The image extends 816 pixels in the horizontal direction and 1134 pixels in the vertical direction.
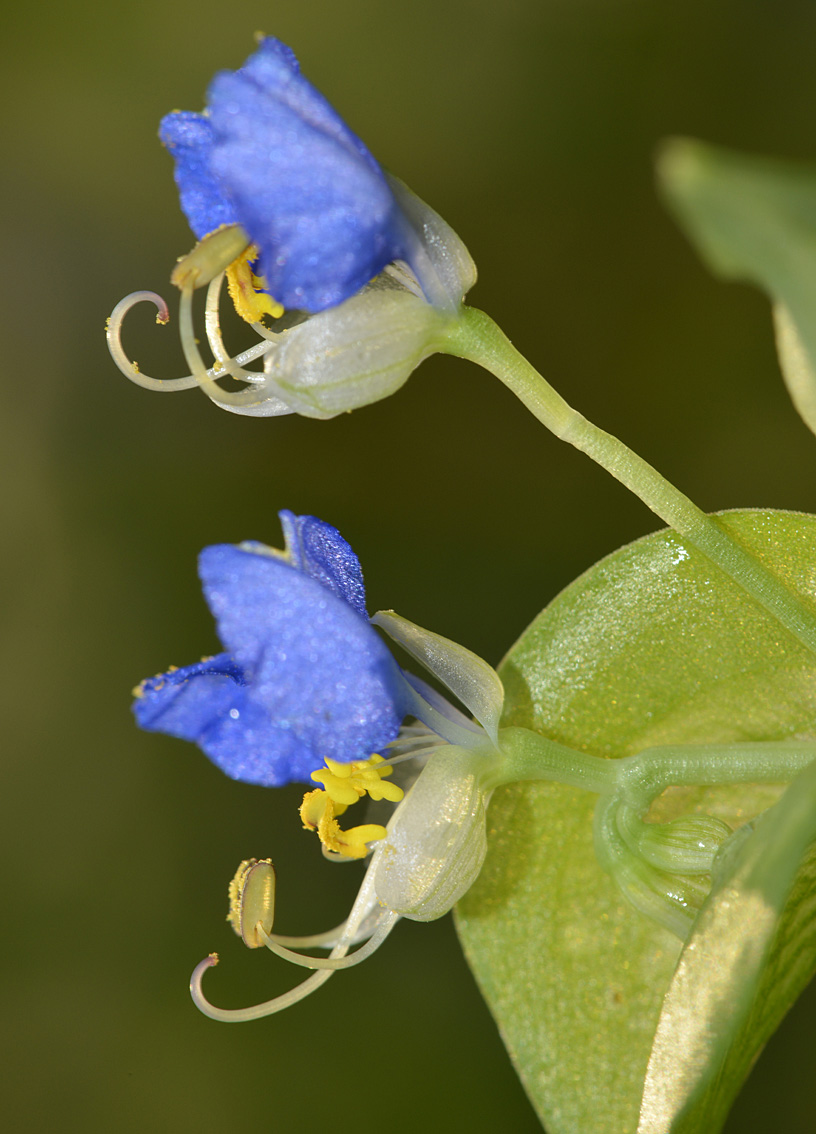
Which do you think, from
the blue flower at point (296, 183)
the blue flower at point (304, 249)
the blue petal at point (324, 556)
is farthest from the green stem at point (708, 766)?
the blue flower at point (296, 183)

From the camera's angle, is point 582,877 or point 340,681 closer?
point 340,681

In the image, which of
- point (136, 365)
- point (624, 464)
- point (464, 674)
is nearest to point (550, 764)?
point (464, 674)

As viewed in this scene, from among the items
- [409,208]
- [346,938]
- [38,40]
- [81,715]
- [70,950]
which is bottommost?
[70,950]

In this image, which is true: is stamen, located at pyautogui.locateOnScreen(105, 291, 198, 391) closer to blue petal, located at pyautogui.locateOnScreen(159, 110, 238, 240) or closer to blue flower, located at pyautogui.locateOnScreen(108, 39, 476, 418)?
blue flower, located at pyautogui.locateOnScreen(108, 39, 476, 418)

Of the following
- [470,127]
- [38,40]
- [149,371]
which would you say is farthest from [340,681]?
[38,40]

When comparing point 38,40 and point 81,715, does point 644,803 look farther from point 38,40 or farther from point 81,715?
point 38,40
